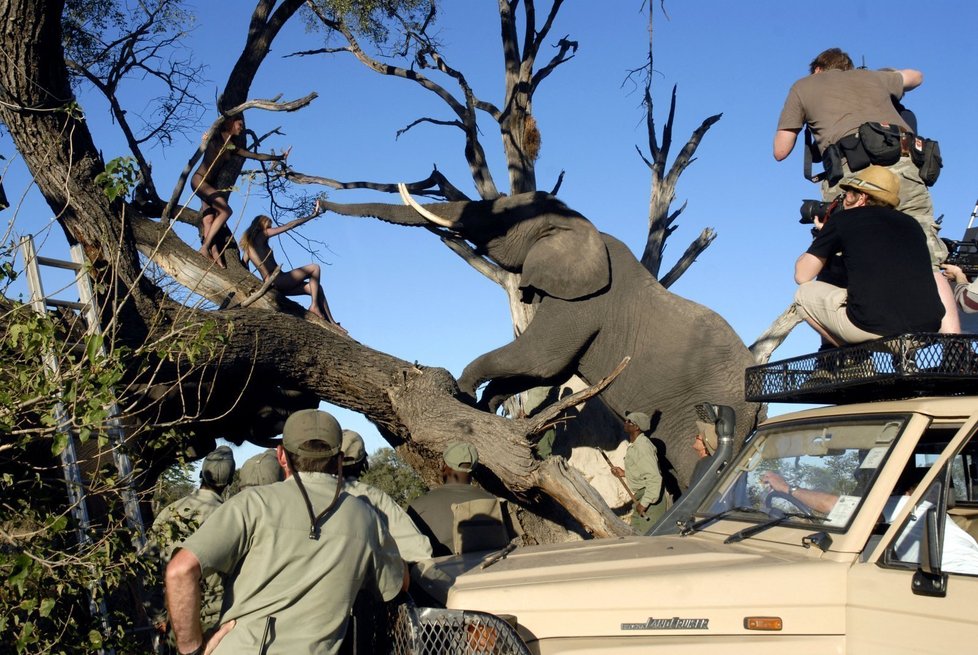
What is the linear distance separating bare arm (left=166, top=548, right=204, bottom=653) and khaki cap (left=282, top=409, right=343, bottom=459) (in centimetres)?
61

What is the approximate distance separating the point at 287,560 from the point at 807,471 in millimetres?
1966

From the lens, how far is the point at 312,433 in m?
4.13

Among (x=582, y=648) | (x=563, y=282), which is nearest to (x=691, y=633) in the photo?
(x=582, y=648)

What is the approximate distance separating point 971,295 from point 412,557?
3536 mm

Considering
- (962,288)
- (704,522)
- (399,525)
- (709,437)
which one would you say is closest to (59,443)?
(399,525)

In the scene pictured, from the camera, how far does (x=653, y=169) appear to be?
1773 centimetres

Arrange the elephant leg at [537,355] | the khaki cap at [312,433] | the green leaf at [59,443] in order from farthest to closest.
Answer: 1. the elephant leg at [537,355]
2. the green leaf at [59,443]
3. the khaki cap at [312,433]

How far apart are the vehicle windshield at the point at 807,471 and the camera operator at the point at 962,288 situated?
1.97 m

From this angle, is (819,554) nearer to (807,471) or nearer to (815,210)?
(807,471)

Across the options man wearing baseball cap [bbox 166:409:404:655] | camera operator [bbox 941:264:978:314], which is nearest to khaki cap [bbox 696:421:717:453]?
camera operator [bbox 941:264:978:314]

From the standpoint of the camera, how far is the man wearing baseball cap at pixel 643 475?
10.5 m

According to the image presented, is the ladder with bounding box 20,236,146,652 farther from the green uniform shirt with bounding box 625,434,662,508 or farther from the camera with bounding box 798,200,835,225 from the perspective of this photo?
the green uniform shirt with bounding box 625,434,662,508

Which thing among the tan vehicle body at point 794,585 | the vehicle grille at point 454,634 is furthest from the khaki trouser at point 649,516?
the vehicle grille at point 454,634

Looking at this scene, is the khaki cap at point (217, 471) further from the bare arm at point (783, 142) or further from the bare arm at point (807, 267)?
the bare arm at point (783, 142)
